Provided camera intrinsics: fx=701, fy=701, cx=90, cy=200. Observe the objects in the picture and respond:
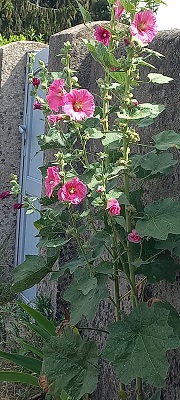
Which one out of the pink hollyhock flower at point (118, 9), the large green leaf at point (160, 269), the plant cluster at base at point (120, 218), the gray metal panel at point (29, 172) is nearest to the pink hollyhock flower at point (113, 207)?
the plant cluster at base at point (120, 218)

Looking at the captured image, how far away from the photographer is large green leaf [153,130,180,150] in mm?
2340

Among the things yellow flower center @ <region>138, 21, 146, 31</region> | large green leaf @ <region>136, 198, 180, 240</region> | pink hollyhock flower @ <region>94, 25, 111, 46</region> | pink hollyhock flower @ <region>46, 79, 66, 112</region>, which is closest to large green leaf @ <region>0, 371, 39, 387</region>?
large green leaf @ <region>136, 198, 180, 240</region>

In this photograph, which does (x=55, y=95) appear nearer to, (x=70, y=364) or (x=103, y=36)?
(x=103, y=36)

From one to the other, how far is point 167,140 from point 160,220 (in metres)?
0.34

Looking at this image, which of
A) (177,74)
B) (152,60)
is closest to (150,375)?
(177,74)

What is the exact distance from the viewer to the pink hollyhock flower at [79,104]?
90.1 inches

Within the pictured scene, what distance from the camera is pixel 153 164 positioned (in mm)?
2393

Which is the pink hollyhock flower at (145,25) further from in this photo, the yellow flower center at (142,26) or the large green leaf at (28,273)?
the large green leaf at (28,273)

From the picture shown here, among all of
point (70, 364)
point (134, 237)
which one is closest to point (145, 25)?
point (134, 237)

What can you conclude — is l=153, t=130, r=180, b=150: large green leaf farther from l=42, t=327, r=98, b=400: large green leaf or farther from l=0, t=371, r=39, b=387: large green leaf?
l=0, t=371, r=39, b=387: large green leaf

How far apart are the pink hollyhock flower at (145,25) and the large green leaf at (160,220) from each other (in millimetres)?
532

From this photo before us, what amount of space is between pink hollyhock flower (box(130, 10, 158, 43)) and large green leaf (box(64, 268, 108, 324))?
2.66 feet

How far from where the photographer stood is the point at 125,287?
10.1 ft

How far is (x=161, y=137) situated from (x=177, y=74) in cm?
37
